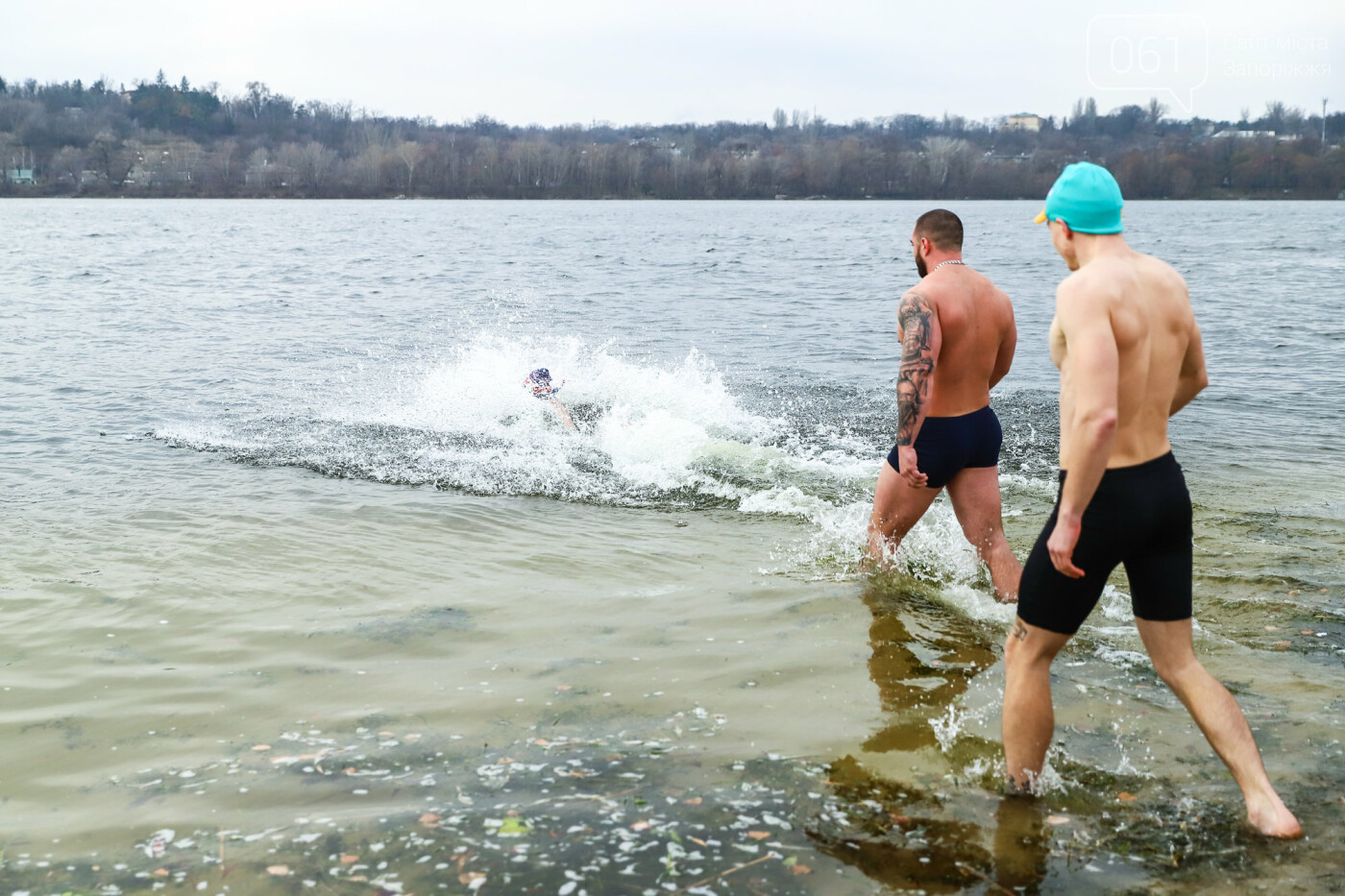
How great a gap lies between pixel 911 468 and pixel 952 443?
24cm

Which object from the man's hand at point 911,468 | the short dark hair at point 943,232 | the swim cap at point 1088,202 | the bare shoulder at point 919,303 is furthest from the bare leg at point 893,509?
the swim cap at point 1088,202

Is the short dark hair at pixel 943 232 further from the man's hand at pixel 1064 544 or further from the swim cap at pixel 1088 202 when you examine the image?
the man's hand at pixel 1064 544

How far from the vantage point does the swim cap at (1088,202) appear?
3.22 m

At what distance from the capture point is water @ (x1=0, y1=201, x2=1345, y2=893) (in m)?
3.43

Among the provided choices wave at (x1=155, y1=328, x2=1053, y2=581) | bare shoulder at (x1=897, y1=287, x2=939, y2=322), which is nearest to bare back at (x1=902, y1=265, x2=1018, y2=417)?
bare shoulder at (x1=897, y1=287, x2=939, y2=322)

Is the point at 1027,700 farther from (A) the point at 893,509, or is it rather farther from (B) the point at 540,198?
(B) the point at 540,198

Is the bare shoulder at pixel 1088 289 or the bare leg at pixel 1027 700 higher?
the bare shoulder at pixel 1088 289

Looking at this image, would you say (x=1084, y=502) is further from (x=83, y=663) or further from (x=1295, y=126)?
(x=1295, y=126)

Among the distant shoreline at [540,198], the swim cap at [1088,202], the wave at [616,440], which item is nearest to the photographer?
the swim cap at [1088,202]

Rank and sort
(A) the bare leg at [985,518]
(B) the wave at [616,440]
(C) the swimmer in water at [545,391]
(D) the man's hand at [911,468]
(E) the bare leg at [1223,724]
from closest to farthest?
(E) the bare leg at [1223,724]
(D) the man's hand at [911,468]
(A) the bare leg at [985,518]
(B) the wave at [616,440]
(C) the swimmer in water at [545,391]

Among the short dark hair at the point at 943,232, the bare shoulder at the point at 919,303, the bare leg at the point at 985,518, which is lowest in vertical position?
the bare leg at the point at 985,518

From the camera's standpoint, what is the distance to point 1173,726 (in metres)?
4.22

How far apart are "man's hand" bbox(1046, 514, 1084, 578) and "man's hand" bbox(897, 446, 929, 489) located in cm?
180

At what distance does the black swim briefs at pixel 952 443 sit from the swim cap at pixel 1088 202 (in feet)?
6.15
